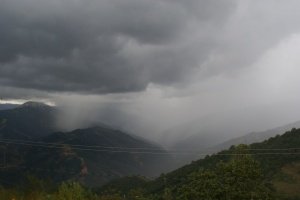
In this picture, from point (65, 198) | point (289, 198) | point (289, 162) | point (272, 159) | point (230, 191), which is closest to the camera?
point (230, 191)

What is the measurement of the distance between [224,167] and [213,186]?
4090 millimetres

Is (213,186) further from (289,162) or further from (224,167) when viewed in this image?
(289,162)

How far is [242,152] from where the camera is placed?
83.4m

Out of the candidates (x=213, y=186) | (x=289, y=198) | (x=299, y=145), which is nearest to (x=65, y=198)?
(x=213, y=186)

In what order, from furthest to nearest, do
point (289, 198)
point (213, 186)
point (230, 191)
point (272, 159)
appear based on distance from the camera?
point (272, 159)
point (289, 198)
point (213, 186)
point (230, 191)

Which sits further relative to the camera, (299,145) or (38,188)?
(299,145)

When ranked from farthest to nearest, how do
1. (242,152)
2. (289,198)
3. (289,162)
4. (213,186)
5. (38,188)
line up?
(289,162), (38,188), (289,198), (242,152), (213,186)

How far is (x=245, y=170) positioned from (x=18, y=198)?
253 feet

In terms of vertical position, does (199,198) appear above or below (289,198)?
above

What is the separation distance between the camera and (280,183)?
497 ft

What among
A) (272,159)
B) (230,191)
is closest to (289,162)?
(272,159)

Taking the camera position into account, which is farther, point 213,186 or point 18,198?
point 18,198

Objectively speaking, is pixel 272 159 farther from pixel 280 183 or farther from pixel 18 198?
pixel 18 198

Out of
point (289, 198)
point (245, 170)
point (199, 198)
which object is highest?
point (245, 170)
